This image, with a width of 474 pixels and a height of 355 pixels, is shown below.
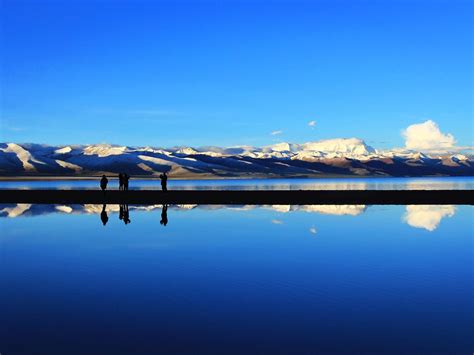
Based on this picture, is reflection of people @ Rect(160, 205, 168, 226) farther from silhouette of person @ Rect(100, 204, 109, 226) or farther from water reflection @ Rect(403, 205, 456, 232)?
water reflection @ Rect(403, 205, 456, 232)

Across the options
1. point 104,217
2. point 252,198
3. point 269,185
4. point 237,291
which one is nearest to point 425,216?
point 104,217

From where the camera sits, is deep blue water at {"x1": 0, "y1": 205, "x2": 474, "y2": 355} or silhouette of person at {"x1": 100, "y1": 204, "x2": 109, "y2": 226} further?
silhouette of person at {"x1": 100, "y1": 204, "x2": 109, "y2": 226}

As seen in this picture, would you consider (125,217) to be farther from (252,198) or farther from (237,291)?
(237,291)

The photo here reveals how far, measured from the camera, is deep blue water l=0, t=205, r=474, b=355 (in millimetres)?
7746

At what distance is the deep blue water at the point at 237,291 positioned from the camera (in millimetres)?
7746

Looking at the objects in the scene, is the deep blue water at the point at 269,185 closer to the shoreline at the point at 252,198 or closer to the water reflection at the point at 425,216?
the shoreline at the point at 252,198

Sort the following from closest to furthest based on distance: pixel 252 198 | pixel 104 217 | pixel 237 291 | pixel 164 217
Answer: pixel 237 291, pixel 164 217, pixel 104 217, pixel 252 198

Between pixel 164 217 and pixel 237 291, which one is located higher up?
pixel 164 217

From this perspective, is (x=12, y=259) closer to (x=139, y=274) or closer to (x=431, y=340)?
(x=139, y=274)

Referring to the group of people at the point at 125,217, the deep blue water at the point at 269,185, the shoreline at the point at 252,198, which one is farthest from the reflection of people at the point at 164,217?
the deep blue water at the point at 269,185

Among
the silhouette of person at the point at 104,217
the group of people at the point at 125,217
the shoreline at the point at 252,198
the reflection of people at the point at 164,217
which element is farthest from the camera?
the shoreline at the point at 252,198

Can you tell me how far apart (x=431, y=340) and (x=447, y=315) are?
54.3 inches

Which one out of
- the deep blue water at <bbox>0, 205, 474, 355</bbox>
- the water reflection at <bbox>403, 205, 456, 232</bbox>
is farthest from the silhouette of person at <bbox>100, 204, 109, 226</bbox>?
the water reflection at <bbox>403, 205, 456, 232</bbox>

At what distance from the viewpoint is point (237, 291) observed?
10.7 metres
